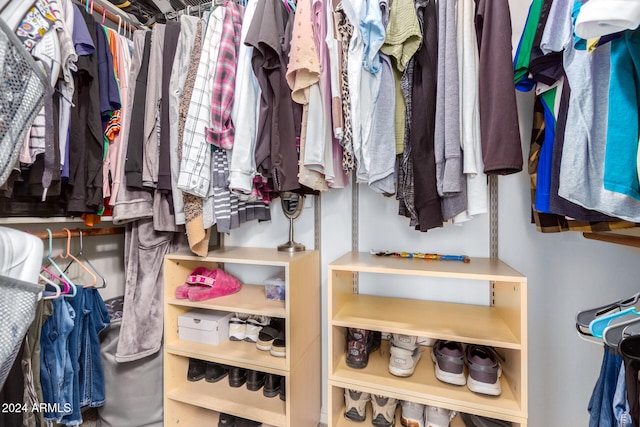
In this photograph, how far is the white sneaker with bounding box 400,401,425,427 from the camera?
1071mm

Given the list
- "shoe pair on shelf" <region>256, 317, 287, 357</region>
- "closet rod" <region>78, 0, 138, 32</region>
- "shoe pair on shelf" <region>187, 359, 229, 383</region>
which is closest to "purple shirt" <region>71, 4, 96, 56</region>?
"closet rod" <region>78, 0, 138, 32</region>

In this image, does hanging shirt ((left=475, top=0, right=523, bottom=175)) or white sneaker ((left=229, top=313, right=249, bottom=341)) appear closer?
hanging shirt ((left=475, top=0, right=523, bottom=175))

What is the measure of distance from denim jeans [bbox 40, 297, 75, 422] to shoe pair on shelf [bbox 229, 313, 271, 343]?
0.59 meters

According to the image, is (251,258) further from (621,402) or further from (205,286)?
(621,402)

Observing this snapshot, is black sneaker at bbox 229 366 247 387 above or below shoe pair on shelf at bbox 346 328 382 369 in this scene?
below

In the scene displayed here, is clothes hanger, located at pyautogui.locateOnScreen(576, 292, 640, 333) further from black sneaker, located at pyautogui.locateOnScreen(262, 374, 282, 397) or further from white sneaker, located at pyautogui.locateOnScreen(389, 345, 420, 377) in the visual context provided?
black sneaker, located at pyautogui.locateOnScreen(262, 374, 282, 397)

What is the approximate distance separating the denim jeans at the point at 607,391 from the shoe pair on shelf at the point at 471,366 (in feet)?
0.96

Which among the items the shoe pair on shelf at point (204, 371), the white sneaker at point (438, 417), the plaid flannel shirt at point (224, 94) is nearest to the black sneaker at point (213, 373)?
the shoe pair on shelf at point (204, 371)

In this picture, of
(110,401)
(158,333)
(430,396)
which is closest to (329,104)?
(430,396)

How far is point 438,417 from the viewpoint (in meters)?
1.03

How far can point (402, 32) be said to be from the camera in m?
0.85

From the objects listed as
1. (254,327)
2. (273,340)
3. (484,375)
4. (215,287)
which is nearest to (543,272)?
(484,375)

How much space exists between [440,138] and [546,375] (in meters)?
1.07

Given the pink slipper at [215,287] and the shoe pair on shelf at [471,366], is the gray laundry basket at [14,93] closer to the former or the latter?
the pink slipper at [215,287]
